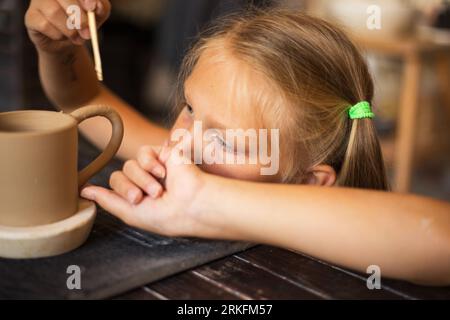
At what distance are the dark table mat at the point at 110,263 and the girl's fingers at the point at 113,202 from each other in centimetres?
3

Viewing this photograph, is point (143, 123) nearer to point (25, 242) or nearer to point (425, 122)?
point (25, 242)

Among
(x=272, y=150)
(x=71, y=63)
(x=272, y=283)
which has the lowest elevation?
(x=272, y=283)

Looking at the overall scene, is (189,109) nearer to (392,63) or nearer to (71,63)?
(71,63)

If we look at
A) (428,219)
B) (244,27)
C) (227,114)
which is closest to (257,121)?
(227,114)

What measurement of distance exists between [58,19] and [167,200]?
0.40 m

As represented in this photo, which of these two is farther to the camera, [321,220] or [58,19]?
[58,19]

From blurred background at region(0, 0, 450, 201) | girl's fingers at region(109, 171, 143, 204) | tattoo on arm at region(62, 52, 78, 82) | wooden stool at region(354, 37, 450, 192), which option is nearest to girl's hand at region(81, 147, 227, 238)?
girl's fingers at region(109, 171, 143, 204)

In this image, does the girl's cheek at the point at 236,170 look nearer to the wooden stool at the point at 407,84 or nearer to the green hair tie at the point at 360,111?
the green hair tie at the point at 360,111

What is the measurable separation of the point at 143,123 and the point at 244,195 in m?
0.57

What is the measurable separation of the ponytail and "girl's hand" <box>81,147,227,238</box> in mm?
306

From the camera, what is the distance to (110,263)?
705 millimetres

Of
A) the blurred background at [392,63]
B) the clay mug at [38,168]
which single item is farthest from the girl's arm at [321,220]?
the blurred background at [392,63]

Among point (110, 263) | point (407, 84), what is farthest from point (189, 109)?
point (407, 84)

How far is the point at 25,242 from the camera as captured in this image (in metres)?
0.70
